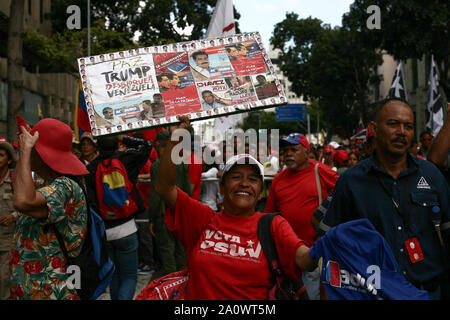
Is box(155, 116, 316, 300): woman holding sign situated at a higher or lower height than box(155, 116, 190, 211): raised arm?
lower

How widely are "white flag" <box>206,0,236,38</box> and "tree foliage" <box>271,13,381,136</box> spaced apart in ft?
69.0

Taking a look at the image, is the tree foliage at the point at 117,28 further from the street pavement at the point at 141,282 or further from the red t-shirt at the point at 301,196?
the red t-shirt at the point at 301,196

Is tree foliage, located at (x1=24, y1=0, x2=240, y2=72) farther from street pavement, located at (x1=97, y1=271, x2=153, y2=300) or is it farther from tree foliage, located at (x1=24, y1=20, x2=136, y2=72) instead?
street pavement, located at (x1=97, y1=271, x2=153, y2=300)

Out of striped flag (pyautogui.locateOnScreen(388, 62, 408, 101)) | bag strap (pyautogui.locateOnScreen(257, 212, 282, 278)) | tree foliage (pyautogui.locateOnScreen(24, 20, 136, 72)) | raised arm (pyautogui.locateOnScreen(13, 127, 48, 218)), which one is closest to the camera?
bag strap (pyautogui.locateOnScreen(257, 212, 282, 278))

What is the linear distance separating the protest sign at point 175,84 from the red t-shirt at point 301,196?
1775 millimetres

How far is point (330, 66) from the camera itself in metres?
31.2

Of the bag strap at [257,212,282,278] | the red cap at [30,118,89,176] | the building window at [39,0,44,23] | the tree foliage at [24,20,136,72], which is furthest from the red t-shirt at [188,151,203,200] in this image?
the building window at [39,0,44,23]

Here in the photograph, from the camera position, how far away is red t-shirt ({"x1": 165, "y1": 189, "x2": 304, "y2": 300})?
8.04ft

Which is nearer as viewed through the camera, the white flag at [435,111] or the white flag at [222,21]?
the white flag at [222,21]

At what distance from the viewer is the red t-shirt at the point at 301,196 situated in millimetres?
4633

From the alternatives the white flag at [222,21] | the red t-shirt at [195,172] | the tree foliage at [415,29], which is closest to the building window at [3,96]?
the white flag at [222,21]

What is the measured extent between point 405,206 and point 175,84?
1626 mm
